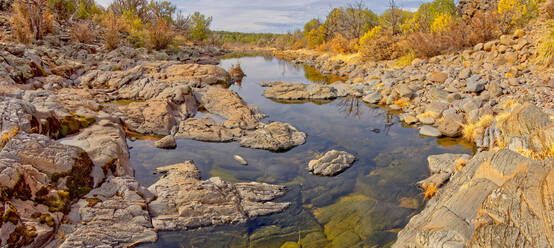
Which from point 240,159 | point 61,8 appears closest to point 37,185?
point 240,159

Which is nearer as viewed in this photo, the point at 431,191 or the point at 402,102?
the point at 431,191

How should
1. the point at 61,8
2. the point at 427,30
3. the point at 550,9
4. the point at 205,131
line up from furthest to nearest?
the point at 61,8 < the point at 427,30 < the point at 550,9 < the point at 205,131

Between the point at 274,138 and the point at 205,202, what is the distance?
3.51 m

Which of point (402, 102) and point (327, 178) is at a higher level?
point (402, 102)

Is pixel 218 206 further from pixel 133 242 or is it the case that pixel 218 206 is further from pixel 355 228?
pixel 355 228

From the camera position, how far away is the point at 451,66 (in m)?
13.2

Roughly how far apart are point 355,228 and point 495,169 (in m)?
2.11

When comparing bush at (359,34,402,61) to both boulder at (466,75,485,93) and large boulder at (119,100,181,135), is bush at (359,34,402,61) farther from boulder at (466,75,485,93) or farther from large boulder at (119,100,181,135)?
large boulder at (119,100,181,135)

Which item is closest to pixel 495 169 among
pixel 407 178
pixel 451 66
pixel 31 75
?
pixel 407 178

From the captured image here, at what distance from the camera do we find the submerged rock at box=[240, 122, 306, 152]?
7.87 meters

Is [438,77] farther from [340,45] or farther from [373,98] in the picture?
[340,45]

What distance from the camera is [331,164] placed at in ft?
21.9

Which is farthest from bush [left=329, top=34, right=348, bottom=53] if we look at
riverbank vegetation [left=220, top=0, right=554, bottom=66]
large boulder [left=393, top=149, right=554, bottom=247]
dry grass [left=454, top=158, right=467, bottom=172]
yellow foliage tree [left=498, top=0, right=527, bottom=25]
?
large boulder [left=393, top=149, right=554, bottom=247]

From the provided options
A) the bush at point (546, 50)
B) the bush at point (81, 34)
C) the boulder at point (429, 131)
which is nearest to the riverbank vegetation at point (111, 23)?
the bush at point (81, 34)
